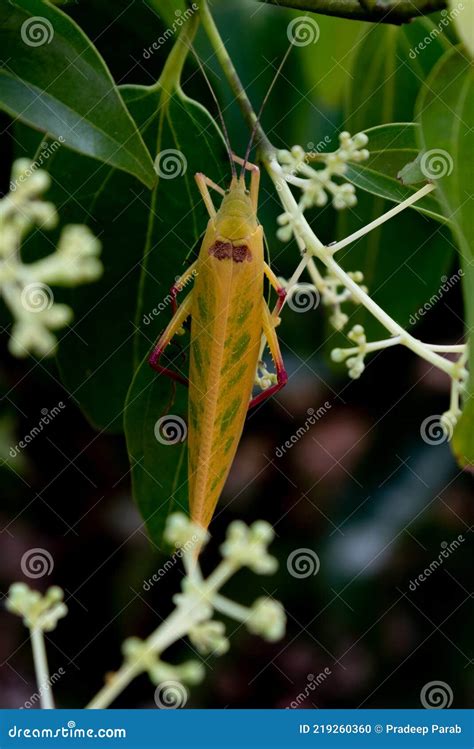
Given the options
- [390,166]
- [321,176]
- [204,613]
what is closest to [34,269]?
[204,613]

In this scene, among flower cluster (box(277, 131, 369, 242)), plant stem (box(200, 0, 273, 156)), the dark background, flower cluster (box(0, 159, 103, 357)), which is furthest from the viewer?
the dark background

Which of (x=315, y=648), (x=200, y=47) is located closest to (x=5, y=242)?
(x=200, y=47)

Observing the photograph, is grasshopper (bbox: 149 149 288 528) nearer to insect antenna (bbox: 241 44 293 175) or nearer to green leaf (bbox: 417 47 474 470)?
insect antenna (bbox: 241 44 293 175)

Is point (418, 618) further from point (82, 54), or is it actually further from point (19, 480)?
point (82, 54)

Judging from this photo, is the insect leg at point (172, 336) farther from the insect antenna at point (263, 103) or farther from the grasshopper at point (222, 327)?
the insect antenna at point (263, 103)

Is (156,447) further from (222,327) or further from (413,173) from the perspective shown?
(413,173)

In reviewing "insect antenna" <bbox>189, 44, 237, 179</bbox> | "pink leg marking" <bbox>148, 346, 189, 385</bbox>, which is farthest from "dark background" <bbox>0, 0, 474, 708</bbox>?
"pink leg marking" <bbox>148, 346, 189, 385</bbox>
